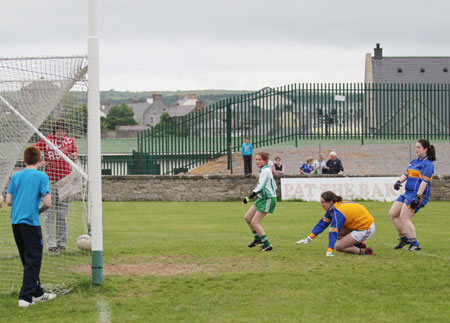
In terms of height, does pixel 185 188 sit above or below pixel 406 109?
below

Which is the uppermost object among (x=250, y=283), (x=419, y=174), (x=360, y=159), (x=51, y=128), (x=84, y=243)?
(x=51, y=128)

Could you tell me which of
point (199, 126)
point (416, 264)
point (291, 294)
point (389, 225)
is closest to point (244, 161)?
point (199, 126)

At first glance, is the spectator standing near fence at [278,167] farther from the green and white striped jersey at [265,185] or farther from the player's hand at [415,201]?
the player's hand at [415,201]

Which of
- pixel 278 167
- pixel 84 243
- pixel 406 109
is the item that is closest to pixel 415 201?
pixel 84 243

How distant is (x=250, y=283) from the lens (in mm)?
9203

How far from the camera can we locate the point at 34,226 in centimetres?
816

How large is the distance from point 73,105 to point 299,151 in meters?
21.6

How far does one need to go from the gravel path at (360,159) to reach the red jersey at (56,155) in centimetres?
1665

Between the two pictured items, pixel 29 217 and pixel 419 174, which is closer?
pixel 29 217

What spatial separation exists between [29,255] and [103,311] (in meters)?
1.10

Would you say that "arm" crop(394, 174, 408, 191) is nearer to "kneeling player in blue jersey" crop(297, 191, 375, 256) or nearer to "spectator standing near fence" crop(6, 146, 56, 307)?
"kneeling player in blue jersey" crop(297, 191, 375, 256)

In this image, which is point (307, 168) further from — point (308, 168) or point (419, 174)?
point (419, 174)

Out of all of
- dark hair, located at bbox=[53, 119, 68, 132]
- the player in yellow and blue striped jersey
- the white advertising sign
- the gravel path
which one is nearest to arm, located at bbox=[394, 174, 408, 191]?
the player in yellow and blue striped jersey

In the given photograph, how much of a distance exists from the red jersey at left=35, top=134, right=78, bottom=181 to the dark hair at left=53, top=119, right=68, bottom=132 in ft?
0.81
